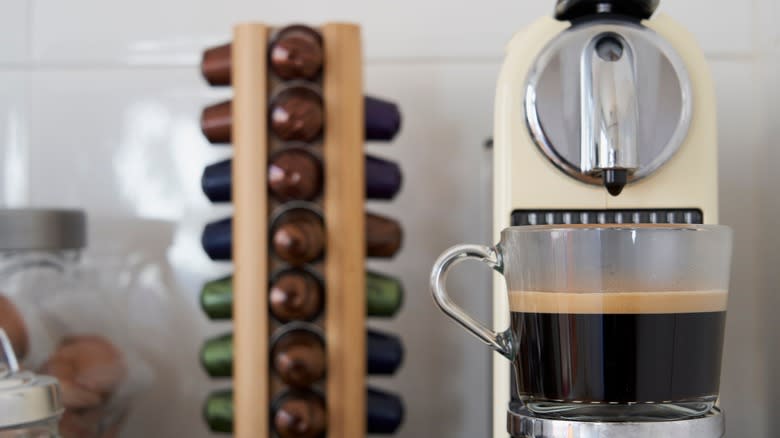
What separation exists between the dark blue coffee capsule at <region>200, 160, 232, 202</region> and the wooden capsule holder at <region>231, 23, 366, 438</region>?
0.05 ft

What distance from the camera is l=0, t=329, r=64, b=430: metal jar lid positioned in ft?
1.38

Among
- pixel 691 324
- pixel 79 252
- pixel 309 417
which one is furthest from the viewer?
pixel 79 252

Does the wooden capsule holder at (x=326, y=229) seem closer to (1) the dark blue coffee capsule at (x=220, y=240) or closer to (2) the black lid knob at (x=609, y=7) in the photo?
(1) the dark blue coffee capsule at (x=220, y=240)

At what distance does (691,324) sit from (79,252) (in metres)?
0.43

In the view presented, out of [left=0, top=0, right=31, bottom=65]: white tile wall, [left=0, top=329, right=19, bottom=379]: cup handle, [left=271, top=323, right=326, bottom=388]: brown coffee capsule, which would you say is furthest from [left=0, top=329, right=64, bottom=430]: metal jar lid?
[left=0, top=0, right=31, bottom=65]: white tile wall

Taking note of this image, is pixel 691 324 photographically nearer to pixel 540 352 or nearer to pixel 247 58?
pixel 540 352

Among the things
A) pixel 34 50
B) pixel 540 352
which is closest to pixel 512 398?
pixel 540 352

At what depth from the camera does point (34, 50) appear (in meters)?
0.70

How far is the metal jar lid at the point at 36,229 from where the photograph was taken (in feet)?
1.84

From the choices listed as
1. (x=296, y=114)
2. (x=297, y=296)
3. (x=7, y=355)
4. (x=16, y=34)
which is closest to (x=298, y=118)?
(x=296, y=114)

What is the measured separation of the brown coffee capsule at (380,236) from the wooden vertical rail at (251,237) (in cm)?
7

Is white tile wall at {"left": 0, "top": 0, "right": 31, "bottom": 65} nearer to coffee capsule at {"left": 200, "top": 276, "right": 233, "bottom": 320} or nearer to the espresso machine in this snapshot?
coffee capsule at {"left": 200, "top": 276, "right": 233, "bottom": 320}

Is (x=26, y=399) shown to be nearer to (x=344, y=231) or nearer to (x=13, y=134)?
(x=344, y=231)

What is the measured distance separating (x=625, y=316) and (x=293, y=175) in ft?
0.77
